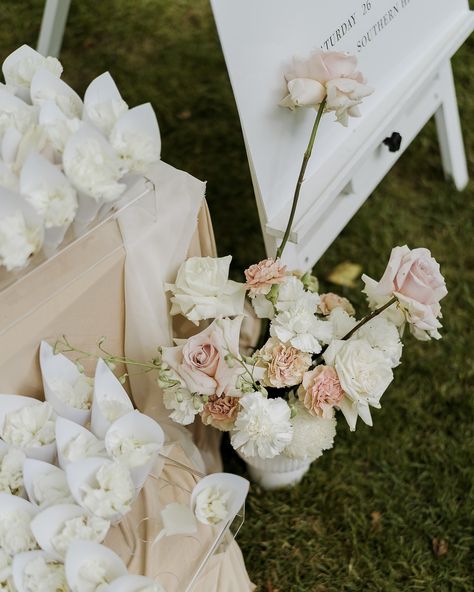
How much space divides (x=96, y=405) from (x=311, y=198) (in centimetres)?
57

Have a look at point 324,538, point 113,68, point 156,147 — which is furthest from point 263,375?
point 113,68

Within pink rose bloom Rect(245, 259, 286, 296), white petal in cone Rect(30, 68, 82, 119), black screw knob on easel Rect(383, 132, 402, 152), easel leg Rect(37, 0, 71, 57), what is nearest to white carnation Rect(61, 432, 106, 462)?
pink rose bloom Rect(245, 259, 286, 296)

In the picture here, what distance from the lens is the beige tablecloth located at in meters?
1.08

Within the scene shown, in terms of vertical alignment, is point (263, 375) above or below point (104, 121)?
below

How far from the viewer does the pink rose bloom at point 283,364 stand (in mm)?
1189

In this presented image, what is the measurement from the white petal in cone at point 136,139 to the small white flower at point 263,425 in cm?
40

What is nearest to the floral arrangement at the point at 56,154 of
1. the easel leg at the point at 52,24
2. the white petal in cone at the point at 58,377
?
the white petal in cone at the point at 58,377

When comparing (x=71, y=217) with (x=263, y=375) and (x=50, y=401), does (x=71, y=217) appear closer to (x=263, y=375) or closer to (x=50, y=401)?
(x=50, y=401)

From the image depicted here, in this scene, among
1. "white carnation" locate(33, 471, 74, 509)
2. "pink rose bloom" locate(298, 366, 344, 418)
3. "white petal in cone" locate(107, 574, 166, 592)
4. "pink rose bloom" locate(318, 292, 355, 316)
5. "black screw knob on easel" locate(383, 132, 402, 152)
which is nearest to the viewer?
"white petal in cone" locate(107, 574, 166, 592)

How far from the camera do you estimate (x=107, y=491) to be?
0.94m

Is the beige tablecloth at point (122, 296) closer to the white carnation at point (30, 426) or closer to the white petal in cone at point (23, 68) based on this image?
the white carnation at point (30, 426)

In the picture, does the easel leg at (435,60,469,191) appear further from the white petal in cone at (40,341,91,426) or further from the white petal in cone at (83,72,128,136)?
the white petal in cone at (40,341,91,426)

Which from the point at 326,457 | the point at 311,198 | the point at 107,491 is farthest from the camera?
the point at 326,457

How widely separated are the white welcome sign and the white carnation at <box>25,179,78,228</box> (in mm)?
380
